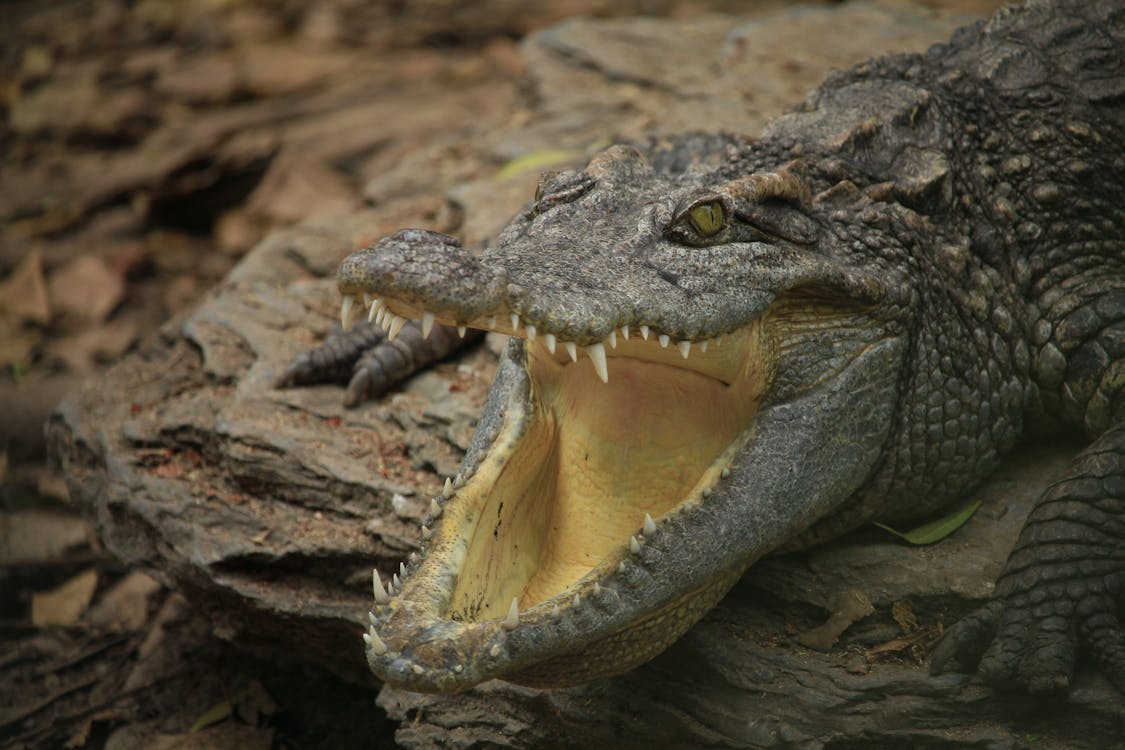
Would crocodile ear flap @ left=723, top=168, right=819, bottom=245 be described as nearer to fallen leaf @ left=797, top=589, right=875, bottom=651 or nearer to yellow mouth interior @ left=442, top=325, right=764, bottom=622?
yellow mouth interior @ left=442, top=325, right=764, bottom=622

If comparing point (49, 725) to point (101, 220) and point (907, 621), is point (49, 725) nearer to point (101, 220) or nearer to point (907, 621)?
point (907, 621)

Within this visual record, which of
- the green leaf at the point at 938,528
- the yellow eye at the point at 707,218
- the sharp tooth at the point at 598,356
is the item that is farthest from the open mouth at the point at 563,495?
the green leaf at the point at 938,528

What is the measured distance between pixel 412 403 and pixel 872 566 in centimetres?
197

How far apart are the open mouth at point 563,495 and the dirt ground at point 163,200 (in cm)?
148

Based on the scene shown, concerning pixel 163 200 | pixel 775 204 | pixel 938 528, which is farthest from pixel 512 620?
pixel 163 200

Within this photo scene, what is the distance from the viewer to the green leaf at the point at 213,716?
4246 millimetres

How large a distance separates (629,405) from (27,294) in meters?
5.61

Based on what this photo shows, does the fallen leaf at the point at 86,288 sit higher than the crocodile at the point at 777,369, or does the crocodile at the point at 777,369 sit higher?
the crocodile at the point at 777,369

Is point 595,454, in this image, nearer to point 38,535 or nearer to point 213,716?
point 213,716

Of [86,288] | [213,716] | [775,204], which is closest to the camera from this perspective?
[775,204]

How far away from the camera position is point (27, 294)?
23.9 ft

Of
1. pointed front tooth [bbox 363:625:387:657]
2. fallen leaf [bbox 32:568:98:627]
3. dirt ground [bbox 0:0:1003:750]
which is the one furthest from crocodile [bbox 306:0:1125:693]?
fallen leaf [bbox 32:568:98:627]

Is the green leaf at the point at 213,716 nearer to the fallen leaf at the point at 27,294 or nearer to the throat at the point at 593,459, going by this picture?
the throat at the point at 593,459

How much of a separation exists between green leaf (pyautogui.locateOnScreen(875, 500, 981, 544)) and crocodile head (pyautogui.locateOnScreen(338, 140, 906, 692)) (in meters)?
0.33
